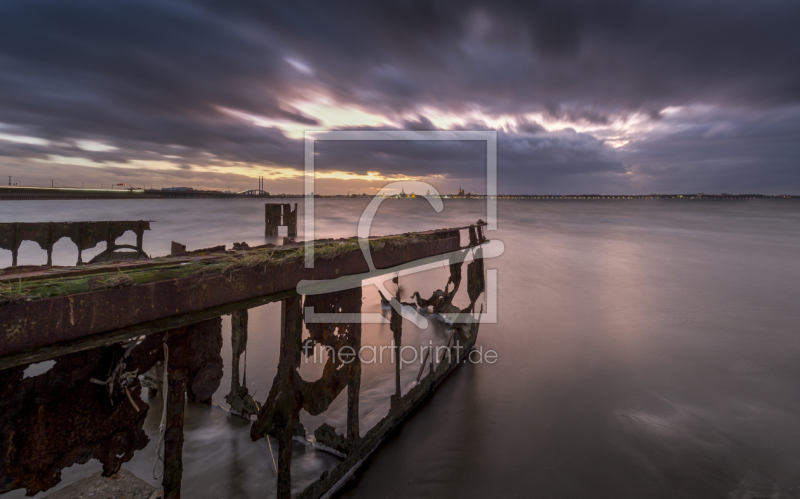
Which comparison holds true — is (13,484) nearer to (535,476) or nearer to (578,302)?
(535,476)

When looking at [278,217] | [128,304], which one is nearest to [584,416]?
[128,304]

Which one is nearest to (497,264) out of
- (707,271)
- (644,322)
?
(644,322)

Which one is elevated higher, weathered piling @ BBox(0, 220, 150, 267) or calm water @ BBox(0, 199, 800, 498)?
weathered piling @ BBox(0, 220, 150, 267)

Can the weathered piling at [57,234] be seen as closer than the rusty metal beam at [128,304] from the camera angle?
No

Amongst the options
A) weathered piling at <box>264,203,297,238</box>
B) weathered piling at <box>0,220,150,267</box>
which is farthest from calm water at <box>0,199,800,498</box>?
weathered piling at <box>264,203,297,238</box>

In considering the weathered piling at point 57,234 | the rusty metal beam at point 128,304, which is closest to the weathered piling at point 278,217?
the weathered piling at point 57,234

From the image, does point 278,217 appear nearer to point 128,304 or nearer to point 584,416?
point 584,416

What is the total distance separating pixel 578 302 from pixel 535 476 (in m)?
10.0

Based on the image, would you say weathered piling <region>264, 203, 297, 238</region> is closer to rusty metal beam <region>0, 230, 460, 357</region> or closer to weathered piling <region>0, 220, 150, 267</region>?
weathered piling <region>0, 220, 150, 267</region>

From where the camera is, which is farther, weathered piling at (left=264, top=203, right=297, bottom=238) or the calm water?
weathered piling at (left=264, top=203, right=297, bottom=238)

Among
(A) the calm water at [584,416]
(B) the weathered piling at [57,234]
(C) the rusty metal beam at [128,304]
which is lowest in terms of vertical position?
(A) the calm water at [584,416]

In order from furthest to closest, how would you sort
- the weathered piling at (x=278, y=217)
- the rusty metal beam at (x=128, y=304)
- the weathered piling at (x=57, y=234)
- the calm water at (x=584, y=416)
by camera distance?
the weathered piling at (x=278, y=217) → the weathered piling at (x=57, y=234) → the calm water at (x=584, y=416) → the rusty metal beam at (x=128, y=304)

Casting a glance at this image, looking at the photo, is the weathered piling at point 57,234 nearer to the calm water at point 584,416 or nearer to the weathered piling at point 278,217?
the calm water at point 584,416

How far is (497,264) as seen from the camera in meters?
20.5
